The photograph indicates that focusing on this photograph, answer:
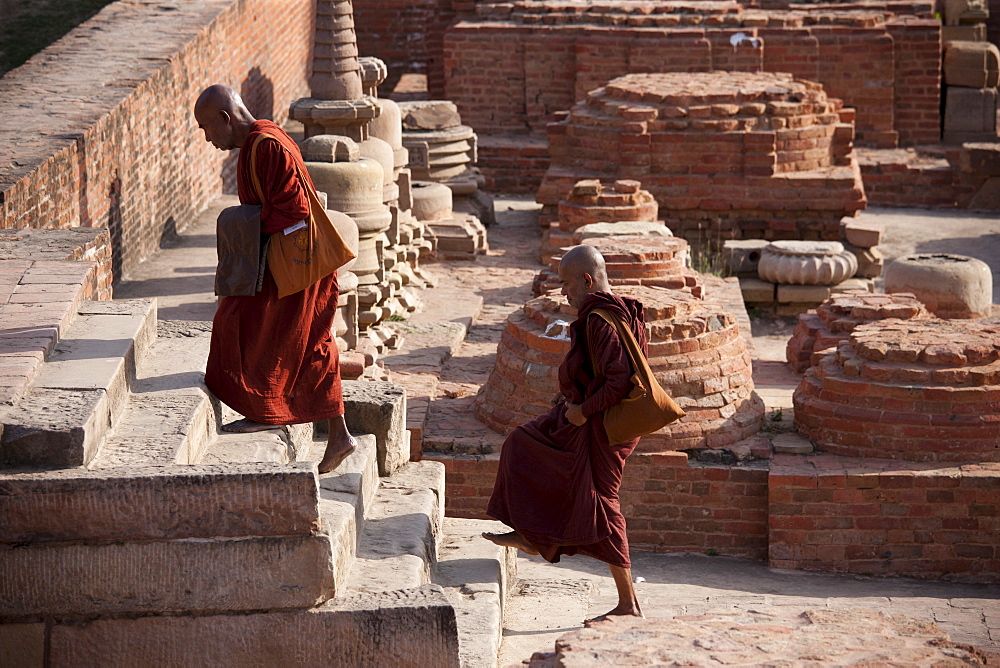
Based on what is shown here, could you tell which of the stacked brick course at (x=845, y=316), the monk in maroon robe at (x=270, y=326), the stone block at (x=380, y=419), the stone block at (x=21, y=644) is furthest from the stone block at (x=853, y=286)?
the stone block at (x=21, y=644)

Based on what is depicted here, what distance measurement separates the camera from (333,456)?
5043mm

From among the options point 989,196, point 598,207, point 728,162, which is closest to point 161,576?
point 598,207

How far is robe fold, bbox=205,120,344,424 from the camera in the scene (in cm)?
475

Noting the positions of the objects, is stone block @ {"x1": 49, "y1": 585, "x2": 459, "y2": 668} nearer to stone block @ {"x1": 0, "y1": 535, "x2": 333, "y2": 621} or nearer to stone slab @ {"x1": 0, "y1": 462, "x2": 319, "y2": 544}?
stone block @ {"x1": 0, "y1": 535, "x2": 333, "y2": 621}

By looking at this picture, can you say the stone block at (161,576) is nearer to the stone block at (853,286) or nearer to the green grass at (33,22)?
the stone block at (853,286)

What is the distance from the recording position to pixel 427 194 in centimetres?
1216

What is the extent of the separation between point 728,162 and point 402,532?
824 cm

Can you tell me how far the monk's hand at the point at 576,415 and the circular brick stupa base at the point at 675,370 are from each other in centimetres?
180

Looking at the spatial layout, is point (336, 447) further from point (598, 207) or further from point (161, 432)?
point (598, 207)

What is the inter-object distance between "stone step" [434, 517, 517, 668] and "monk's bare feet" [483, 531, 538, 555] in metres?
0.08

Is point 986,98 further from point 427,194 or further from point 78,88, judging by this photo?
point 78,88

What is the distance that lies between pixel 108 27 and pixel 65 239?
5.33 m

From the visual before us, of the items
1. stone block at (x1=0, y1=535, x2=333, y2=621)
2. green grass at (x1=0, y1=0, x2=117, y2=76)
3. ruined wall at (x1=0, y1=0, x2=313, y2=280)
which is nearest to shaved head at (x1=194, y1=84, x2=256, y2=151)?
stone block at (x1=0, y1=535, x2=333, y2=621)

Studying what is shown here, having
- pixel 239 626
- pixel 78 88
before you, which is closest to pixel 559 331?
pixel 239 626
